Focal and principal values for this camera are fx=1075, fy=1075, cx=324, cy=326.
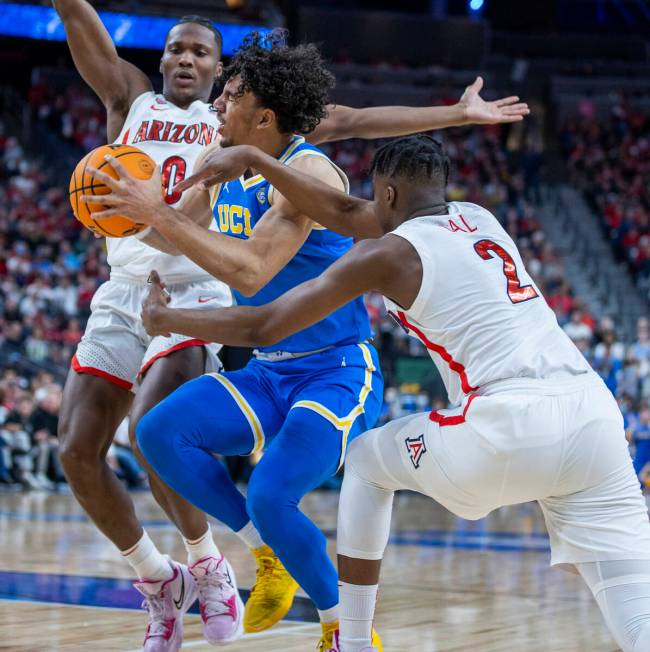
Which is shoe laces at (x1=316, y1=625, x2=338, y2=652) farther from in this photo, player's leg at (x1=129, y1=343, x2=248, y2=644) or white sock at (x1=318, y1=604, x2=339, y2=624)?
player's leg at (x1=129, y1=343, x2=248, y2=644)

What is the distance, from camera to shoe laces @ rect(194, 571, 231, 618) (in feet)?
14.6

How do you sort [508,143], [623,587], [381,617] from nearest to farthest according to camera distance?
1. [623,587]
2. [381,617]
3. [508,143]

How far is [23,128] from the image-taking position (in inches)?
874

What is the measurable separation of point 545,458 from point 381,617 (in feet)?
7.85

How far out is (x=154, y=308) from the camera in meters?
3.59

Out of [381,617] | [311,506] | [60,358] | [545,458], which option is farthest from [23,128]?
[545,458]

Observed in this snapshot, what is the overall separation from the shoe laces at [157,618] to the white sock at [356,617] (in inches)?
40.6

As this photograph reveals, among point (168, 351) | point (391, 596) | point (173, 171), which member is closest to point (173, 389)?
point (168, 351)

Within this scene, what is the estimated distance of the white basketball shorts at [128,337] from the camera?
4688 mm

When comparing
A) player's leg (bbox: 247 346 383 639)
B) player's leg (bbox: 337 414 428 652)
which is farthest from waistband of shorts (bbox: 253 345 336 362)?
player's leg (bbox: 337 414 428 652)

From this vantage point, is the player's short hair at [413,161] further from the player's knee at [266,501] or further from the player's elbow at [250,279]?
the player's knee at [266,501]

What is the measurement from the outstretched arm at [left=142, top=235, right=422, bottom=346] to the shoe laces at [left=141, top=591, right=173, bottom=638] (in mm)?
1459

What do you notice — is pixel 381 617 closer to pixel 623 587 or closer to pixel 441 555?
pixel 623 587

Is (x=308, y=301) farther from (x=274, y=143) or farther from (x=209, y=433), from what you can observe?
(x=274, y=143)
